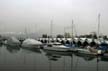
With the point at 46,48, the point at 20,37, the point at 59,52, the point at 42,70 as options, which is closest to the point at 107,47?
the point at 59,52

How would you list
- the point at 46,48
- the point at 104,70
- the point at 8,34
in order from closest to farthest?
1. the point at 104,70
2. the point at 46,48
3. the point at 8,34

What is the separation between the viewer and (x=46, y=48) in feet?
189

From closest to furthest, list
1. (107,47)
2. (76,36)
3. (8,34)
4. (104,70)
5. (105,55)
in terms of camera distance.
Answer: (104,70), (105,55), (107,47), (76,36), (8,34)

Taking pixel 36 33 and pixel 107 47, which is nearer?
pixel 107 47

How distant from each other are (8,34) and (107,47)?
266 feet

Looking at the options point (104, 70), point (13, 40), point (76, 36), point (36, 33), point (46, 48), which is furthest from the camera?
point (36, 33)

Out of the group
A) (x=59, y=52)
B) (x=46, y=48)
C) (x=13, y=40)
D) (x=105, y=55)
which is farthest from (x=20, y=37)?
(x=105, y=55)

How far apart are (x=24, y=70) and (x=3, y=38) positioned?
9844 cm

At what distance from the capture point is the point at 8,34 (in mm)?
118812

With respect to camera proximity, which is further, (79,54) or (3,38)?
(3,38)

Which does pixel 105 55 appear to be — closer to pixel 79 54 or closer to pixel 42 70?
pixel 79 54

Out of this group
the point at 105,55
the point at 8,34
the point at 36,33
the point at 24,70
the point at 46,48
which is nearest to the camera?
the point at 24,70

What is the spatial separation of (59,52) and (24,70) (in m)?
26.7

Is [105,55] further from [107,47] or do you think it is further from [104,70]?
[104,70]
